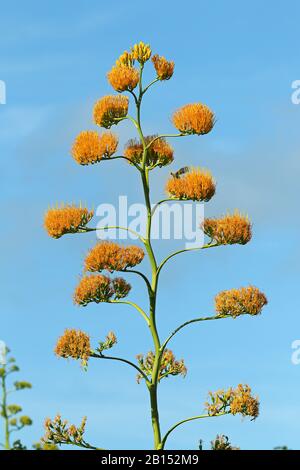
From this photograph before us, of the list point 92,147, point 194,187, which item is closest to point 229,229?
point 194,187

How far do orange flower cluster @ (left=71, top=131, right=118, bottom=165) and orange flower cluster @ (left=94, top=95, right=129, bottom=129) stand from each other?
0.18 m

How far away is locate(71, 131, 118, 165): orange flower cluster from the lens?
1083 centimetres

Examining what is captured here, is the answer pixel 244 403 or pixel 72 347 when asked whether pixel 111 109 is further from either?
pixel 244 403

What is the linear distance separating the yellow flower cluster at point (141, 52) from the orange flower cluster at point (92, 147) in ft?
3.21

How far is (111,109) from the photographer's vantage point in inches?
430

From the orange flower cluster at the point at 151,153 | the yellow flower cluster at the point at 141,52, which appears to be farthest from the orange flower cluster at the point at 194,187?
the yellow flower cluster at the point at 141,52

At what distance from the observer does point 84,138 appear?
1089cm

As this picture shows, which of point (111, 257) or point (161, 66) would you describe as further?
point (161, 66)

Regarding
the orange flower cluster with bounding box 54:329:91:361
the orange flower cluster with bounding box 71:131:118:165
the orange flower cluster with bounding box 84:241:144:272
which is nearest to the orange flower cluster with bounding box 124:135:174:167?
the orange flower cluster with bounding box 71:131:118:165

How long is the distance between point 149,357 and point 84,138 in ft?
9.29

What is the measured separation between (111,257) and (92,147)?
135 centimetres

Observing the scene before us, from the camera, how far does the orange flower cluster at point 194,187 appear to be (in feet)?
35.5
